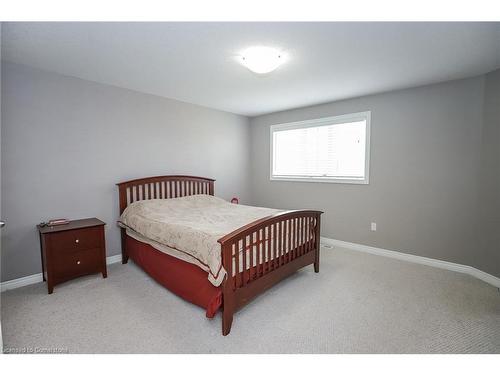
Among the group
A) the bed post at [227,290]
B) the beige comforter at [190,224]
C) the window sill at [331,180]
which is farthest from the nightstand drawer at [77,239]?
the window sill at [331,180]

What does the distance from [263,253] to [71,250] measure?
77.5 inches

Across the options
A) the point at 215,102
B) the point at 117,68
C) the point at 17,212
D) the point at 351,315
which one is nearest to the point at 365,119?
the point at 215,102

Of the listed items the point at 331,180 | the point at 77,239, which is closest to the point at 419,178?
the point at 331,180

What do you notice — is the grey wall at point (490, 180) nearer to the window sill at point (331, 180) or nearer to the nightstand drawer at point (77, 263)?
the window sill at point (331, 180)

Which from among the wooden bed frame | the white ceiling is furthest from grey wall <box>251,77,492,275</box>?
the wooden bed frame

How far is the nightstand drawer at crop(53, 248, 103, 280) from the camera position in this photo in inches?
94.2

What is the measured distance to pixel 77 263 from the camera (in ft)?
8.20

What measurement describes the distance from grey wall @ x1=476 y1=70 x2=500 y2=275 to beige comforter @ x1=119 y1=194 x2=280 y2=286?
239cm

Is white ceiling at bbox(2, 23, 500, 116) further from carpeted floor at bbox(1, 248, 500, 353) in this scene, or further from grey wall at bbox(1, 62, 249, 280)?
carpeted floor at bbox(1, 248, 500, 353)

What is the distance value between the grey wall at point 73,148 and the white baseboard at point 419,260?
2725mm

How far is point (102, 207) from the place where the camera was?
3.05 metres

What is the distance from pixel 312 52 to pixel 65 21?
75.4 inches

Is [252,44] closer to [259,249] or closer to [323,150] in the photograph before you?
[259,249]

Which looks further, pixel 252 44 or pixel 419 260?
pixel 419 260
